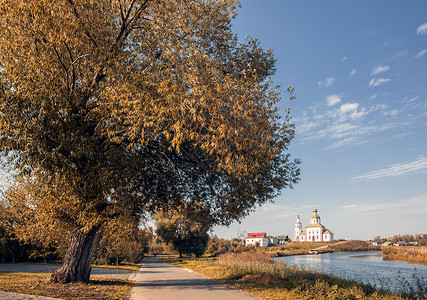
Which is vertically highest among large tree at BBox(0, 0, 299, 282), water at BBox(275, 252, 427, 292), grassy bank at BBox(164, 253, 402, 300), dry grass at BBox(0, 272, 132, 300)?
large tree at BBox(0, 0, 299, 282)

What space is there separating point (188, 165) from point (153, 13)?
234 inches

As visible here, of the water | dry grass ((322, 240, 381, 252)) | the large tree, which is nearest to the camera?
the large tree

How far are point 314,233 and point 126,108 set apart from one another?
175957mm

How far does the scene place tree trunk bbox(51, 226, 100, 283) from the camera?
43.8 feet

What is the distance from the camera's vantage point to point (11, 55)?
407 inches

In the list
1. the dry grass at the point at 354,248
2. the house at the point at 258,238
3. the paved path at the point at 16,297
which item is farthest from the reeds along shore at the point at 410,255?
the house at the point at 258,238

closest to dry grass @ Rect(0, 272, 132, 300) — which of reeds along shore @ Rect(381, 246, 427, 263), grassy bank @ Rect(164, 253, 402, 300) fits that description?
grassy bank @ Rect(164, 253, 402, 300)

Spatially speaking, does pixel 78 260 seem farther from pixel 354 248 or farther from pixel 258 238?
pixel 258 238

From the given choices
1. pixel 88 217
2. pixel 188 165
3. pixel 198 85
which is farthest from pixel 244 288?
pixel 198 85

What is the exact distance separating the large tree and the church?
530ft

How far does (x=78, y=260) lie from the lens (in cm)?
1359

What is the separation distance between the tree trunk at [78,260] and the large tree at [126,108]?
5cm

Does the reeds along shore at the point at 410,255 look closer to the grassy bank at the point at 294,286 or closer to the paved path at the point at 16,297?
the grassy bank at the point at 294,286

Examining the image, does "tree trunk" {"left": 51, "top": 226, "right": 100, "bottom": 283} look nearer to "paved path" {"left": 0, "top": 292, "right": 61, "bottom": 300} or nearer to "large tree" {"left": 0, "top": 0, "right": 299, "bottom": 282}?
"large tree" {"left": 0, "top": 0, "right": 299, "bottom": 282}
